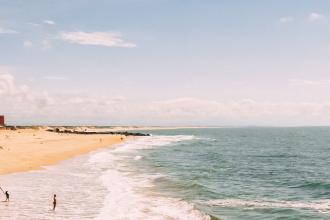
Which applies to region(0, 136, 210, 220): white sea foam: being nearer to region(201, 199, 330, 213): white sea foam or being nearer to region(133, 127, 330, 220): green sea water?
region(133, 127, 330, 220): green sea water

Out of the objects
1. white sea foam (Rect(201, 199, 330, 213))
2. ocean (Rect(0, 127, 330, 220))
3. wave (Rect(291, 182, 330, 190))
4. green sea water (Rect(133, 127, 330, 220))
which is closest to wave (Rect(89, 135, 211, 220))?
ocean (Rect(0, 127, 330, 220))

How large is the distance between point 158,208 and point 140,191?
26.3 ft

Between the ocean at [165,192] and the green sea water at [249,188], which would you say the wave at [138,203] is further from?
the green sea water at [249,188]

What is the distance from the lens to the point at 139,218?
104 feet

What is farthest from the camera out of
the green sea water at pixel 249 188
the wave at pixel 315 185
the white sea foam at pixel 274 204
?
the wave at pixel 315 185

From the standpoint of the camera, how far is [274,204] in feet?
126

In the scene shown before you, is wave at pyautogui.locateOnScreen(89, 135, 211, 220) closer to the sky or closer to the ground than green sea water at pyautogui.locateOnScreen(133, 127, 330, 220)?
closer to the sky

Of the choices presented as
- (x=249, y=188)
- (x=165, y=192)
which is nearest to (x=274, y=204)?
(x=249, y=188)

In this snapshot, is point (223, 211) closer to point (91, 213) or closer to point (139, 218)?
point (139, 218)

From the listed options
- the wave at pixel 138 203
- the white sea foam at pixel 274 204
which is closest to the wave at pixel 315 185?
the white sea foam at pixel 274 204

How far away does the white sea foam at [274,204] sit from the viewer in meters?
37.3

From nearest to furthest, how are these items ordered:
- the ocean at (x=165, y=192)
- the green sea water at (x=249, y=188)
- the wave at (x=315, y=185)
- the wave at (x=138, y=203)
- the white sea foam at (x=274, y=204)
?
1. the wave at (x=138, y=203)
2. the ocean at (x=165, y=192)
3. the green sea water at (x=249, y=188)
4. the white sea foam at (x=274, y=204)
5. the wave at (x=315, y=185)

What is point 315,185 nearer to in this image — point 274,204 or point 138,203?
point 274,204

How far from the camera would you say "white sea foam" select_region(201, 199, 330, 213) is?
37281 mm
